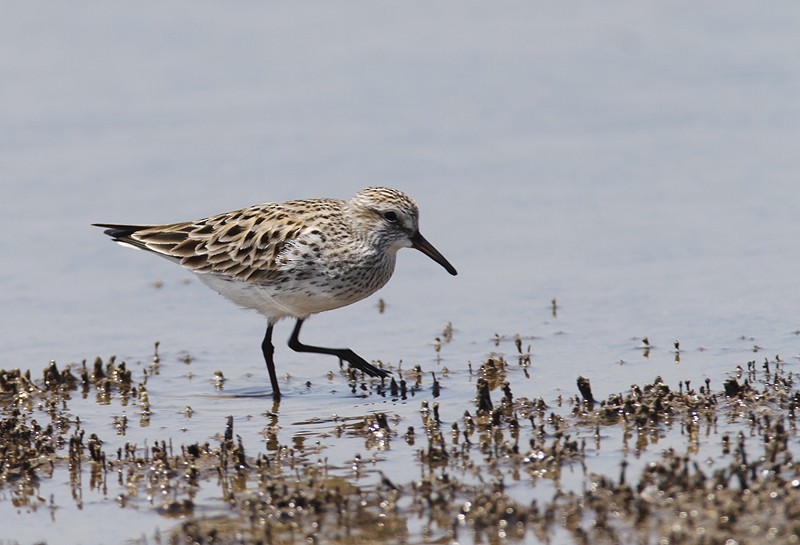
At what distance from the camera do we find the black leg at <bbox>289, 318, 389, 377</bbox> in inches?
384

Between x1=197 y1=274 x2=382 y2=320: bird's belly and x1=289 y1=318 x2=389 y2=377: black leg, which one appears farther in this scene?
x1=197 y1=274 x2=382 y2=320: bird's belly

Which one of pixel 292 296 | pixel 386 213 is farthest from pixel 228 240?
pixel 386 213

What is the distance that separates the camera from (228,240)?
417 inches

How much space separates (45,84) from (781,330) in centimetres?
1078

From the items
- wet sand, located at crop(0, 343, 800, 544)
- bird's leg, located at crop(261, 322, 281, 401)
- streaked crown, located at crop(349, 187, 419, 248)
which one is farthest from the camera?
streaked crown, located at crop(349, 187, 419, 248)

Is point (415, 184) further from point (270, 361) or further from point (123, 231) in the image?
point (270, 361)

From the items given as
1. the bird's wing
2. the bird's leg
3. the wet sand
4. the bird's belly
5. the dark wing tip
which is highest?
the dark wing tip

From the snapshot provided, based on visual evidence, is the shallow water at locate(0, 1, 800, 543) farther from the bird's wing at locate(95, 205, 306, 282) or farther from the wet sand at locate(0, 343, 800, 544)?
the bird's wing at locate(95, 205, 306, 282)

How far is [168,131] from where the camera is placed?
16.1 meters

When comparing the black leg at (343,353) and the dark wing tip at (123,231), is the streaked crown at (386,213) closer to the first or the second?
the black leg at (343,353)

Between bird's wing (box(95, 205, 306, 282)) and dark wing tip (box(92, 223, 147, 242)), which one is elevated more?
dark wing tip (box(92, 223, 147, 242))

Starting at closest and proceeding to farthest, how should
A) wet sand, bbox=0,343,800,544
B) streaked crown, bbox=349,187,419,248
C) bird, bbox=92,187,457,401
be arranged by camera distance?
wet sand, bbox=0,343,800,544
bird, bbox=92,187,457,401
streaked crown, bbox=349,187,419,248

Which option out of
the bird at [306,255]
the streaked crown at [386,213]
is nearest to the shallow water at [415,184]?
the bird at [306,255]

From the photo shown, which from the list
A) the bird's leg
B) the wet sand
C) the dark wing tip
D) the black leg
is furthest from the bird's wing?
the wet sand
